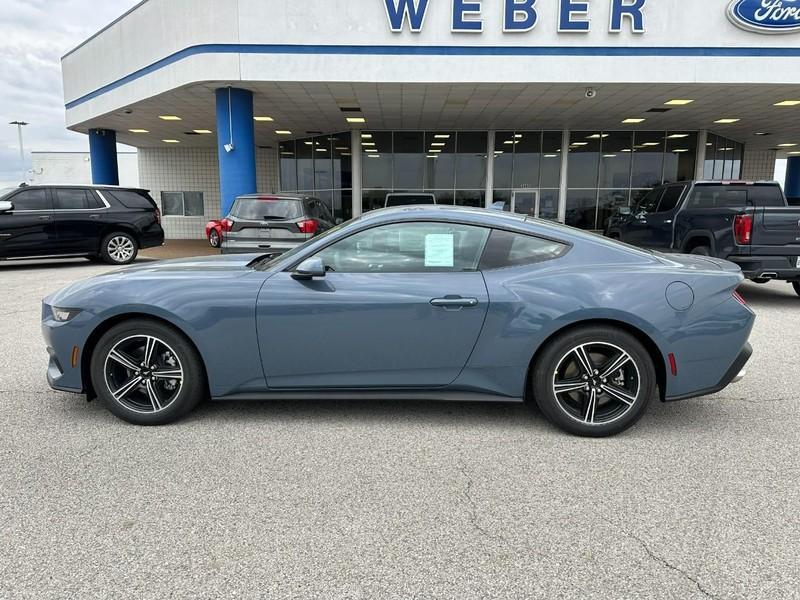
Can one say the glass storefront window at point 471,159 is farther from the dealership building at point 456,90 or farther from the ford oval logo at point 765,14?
the ford oval logo at point 765,14

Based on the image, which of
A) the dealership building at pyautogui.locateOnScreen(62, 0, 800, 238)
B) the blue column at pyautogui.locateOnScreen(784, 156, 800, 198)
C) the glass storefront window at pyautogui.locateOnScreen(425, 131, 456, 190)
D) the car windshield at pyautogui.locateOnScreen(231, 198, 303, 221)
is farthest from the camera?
the blue column at pyautogui.locateOnScreen(784, 156, 800, 198)

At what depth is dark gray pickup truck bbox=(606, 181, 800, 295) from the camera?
774 centimetres

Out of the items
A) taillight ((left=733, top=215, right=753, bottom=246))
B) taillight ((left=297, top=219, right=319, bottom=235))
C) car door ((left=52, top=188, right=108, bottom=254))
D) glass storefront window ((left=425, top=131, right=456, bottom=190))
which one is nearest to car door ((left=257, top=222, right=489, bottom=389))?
taillight ((left=733, top=215, right=753, bottom=246))

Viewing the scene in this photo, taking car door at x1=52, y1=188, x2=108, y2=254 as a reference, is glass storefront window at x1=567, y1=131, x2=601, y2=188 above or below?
above

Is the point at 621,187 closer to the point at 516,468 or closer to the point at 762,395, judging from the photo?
the point at 762,395

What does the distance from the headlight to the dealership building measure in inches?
457

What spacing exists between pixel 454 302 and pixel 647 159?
855 inches

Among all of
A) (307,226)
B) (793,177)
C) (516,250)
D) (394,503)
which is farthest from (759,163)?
(394,503)

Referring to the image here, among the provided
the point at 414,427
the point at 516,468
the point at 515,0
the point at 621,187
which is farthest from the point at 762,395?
the point at 621,187

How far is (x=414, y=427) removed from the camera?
371 centimetres

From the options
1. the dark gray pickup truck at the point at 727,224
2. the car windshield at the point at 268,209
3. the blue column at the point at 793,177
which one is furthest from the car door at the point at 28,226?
the blue column at the point at 793,177

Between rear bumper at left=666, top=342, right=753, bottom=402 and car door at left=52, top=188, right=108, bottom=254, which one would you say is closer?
rear bumper at left=666, top=342, right=753, bottom=402

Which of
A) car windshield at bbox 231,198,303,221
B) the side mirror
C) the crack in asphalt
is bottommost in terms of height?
the crack in asphalt

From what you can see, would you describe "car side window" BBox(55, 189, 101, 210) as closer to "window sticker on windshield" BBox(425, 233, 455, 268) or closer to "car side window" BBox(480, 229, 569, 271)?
"window sticker on windshield" BBox(425, 233, 455, 268)
